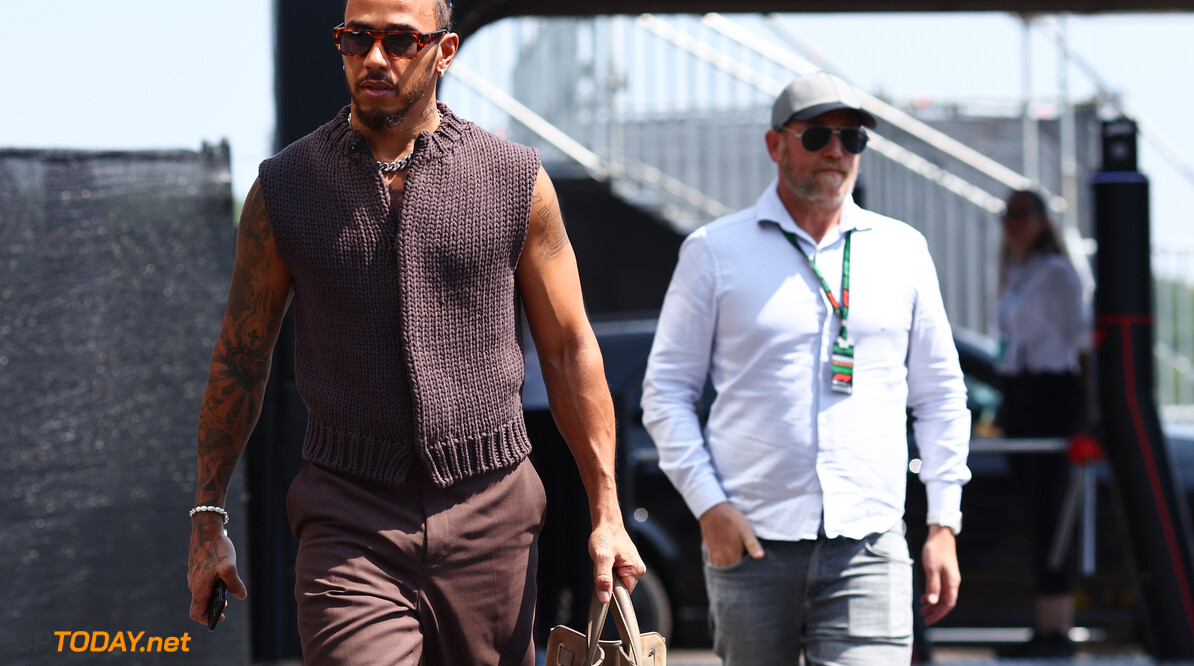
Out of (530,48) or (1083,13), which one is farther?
(530,48)

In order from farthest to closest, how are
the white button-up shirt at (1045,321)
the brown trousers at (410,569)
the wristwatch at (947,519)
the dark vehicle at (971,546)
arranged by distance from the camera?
the white button-up shirt at (1045,321) → the dark vehicle at (971,546) → the wristwatch at (947,519) → the brown trousers at (410,569)

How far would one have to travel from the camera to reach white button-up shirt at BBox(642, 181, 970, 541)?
10.4ft

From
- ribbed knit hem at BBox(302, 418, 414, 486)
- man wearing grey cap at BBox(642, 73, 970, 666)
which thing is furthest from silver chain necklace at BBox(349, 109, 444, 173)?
man wearing grey cap at BBox(642, 73, 970, 666)

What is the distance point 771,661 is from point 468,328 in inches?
48.9

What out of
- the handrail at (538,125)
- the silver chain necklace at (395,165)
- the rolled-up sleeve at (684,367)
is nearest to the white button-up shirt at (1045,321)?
the rolled-up sleeve at (684,367)

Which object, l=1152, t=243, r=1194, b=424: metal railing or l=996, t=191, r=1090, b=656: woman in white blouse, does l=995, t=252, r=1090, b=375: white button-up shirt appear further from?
l=1152, t=243, r=1194, b=424: metal railing

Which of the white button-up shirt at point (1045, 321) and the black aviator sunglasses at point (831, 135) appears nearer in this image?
the black aviator sunglasses at point (831, 135)

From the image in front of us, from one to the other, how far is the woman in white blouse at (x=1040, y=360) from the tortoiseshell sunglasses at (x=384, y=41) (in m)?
4.54

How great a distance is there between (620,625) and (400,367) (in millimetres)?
639

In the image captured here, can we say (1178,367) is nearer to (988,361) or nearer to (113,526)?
(988,361)

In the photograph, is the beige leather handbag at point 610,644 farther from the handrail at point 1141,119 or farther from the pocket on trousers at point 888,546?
the handrail at point 1141,119

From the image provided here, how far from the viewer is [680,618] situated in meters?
6.10

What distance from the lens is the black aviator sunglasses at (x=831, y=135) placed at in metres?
3.30

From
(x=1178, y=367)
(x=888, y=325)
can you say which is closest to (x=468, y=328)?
(x=888, y=325)
